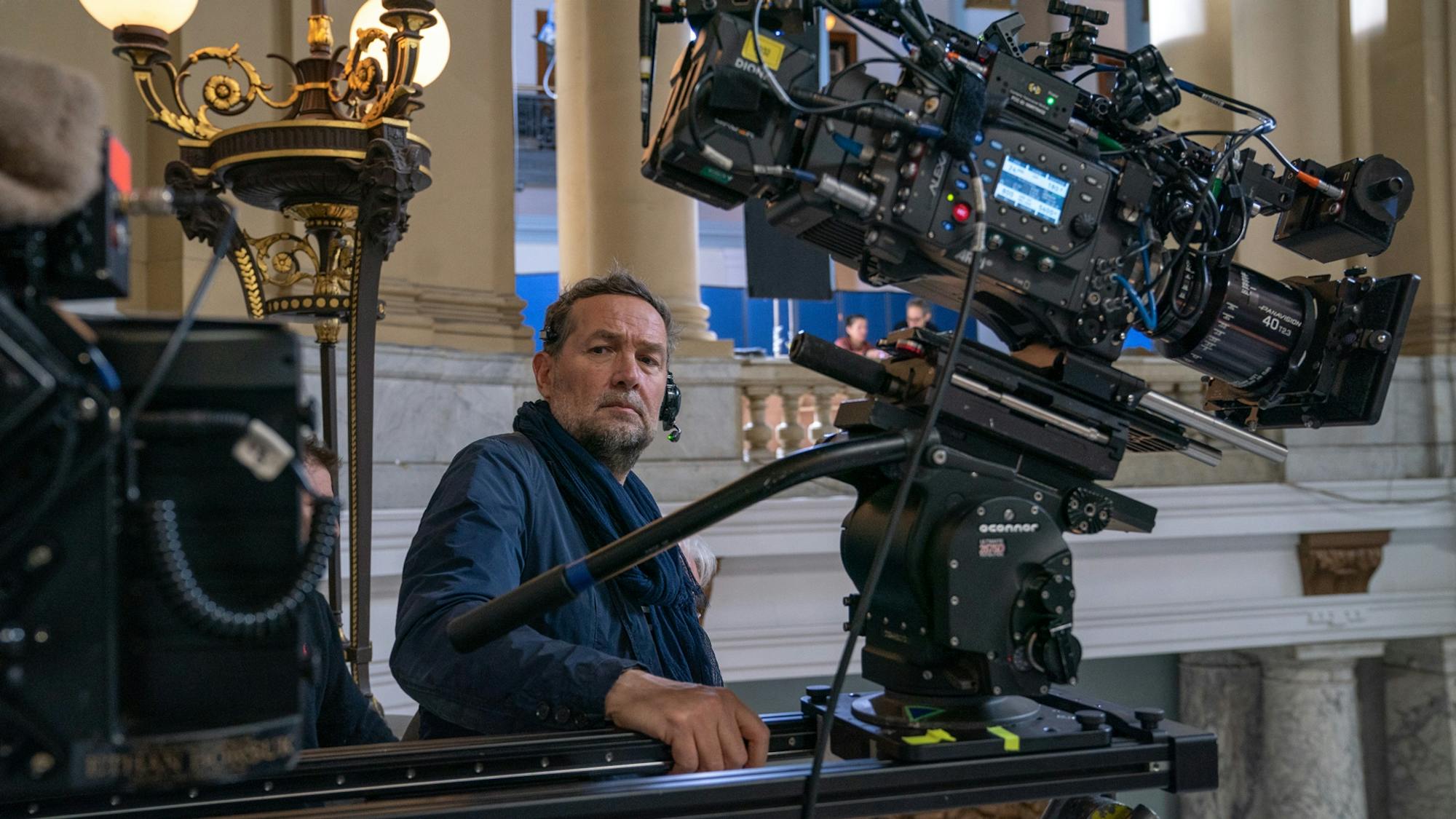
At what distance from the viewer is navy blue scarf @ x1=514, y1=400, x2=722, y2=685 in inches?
79.4

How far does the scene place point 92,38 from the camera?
4.17 m

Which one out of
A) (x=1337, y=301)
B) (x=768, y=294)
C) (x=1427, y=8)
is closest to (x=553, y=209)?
(x=768, y=294)

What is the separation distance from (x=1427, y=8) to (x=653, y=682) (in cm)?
630

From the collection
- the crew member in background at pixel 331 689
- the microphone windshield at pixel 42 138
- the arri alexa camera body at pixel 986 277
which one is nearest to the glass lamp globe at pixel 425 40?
the crew member in background at pixel 331 689

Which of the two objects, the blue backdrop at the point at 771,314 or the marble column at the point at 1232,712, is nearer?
the marble column at the point at 1232,712

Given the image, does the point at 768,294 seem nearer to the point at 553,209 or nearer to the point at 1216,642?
the point at 1216,642

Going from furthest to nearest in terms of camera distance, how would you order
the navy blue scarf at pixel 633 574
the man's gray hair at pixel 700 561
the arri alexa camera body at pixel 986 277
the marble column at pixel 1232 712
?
the marble column at pixel 1232 712, the man's gray hair at pixel 700 561, the navy blue scarf at pixel 633 574, the arri alexa camera body at pixel 986 277

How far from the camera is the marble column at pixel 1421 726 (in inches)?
226

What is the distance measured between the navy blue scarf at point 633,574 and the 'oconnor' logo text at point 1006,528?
2.51 feet

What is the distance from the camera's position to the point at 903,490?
128 cm

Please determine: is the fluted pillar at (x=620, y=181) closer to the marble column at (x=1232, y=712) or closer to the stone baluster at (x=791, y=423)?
the stone baluster at (x=791, y=423)

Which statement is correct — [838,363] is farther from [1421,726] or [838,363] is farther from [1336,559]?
[1421,726]

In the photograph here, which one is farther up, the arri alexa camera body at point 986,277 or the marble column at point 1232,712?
the arri alexa camera body at point 986,277

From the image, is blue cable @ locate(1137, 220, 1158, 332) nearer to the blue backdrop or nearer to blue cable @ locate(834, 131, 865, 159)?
blue cable @ locate(834, 131, 865, 159)
